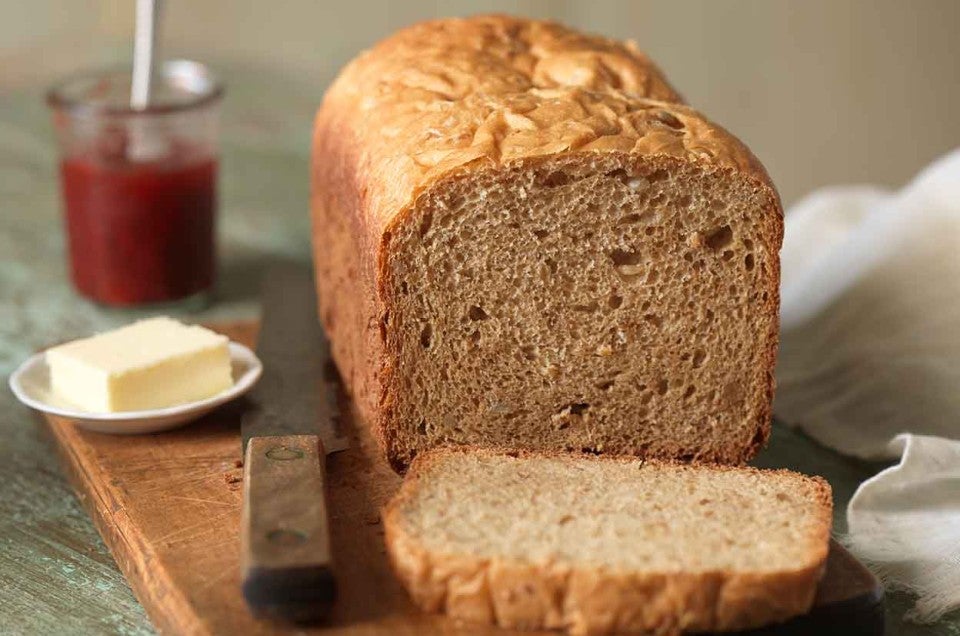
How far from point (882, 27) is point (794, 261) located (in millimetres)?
4924

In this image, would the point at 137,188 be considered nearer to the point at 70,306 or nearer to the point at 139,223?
the point at 139,223

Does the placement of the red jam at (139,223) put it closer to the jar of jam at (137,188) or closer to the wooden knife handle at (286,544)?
the jar of jam at (137,188)

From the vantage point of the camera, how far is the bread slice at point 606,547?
7.61ft

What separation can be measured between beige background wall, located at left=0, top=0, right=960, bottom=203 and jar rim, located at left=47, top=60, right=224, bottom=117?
4.09 m

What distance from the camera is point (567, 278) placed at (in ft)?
9.68

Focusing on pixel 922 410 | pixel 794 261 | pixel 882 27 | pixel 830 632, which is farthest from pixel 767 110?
pixel 830 632

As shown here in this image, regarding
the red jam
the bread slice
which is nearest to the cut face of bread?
the bread slice

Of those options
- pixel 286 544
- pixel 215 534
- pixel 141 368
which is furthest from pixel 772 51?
pixel 286 544

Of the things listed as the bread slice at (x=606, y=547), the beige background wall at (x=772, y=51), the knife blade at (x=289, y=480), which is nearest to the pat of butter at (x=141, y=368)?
the knife blade at (x=289, y=480)

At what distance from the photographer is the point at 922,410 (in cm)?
355

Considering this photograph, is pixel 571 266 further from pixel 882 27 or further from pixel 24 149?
pixel 882 27

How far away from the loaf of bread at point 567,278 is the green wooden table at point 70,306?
1.73 feet

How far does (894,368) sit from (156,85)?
2.49m

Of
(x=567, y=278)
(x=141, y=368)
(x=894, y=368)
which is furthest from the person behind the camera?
(x=894, y=368)
